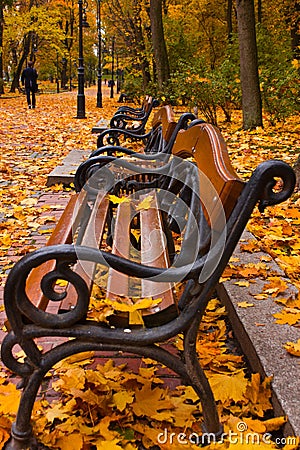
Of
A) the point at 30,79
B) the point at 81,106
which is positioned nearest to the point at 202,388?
the point at 81,106

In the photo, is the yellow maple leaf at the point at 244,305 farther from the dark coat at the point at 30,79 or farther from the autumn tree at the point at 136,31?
the dark coat at the point at 30,79

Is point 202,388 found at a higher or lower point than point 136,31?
lower

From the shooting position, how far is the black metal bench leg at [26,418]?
1884mm

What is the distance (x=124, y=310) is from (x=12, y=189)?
441cm

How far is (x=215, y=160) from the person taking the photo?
79.4 inches

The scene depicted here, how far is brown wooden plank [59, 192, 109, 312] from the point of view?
2104mm

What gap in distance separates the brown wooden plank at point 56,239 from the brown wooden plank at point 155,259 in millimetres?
384

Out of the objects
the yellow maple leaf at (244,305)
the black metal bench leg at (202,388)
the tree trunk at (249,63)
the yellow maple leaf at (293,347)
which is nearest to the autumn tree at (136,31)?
the tree trunk at (249,63)

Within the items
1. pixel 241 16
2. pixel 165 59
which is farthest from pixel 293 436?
pixel 165 59

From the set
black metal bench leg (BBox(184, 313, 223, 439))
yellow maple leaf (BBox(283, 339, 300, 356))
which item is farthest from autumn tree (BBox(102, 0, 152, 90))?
black metal bench leg (BBox(184, 313, 223, 439))

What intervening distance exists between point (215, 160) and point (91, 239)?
36.4 inches

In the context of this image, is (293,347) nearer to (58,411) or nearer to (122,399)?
(122,399)

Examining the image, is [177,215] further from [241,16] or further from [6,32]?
[6,32]

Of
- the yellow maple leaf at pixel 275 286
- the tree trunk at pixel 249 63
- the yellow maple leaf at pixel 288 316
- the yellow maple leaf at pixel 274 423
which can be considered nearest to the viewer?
the yellow maple leaf at pixel 274 423
